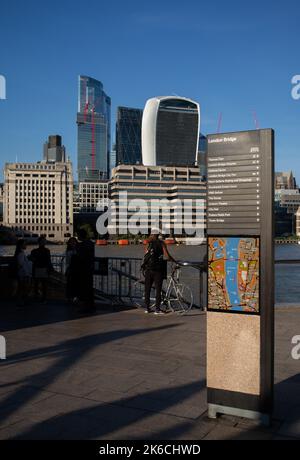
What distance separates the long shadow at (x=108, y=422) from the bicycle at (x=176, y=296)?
5.88 m

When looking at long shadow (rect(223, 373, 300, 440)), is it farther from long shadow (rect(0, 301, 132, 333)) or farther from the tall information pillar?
long shadow (rect(0, 301, 132, 333))

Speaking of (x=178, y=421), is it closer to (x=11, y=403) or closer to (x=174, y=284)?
(x=11, y=403)

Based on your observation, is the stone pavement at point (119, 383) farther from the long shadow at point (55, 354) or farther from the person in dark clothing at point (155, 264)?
the person in dark clothing at point (155, 264)

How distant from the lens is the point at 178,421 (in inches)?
175

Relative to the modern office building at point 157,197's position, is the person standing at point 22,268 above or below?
below

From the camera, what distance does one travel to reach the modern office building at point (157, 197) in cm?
16375

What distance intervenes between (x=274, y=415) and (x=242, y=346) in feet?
2.66

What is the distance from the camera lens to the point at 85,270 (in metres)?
11.3

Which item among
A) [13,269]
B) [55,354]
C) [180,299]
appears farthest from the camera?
[13,269]

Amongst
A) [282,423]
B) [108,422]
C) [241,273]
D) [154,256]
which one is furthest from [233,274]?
[154,256]

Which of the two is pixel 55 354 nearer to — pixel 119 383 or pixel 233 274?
pixel 119 383

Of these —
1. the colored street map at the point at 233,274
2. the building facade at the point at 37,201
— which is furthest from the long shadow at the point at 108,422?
the building facade at the point at 37,201

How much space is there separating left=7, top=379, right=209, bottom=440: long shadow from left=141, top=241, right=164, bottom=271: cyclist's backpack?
566 cm

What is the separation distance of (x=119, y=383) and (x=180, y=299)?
566 centimetres
